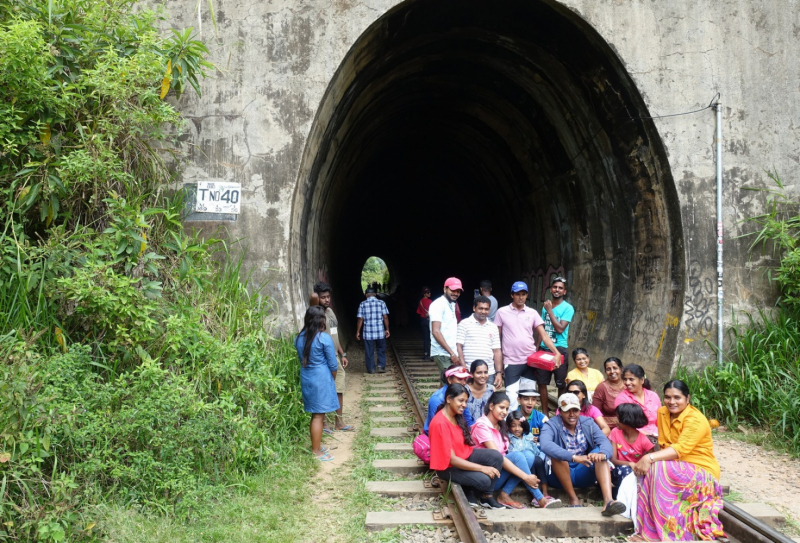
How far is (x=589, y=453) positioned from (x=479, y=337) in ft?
5.34

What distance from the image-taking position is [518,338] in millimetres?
5738

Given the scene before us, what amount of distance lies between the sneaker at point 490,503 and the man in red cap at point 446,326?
1.59 meters

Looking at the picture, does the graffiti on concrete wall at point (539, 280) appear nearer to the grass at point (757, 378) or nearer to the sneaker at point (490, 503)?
the grass at point (757, 378)

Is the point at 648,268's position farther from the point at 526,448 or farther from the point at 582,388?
the point at 526,448

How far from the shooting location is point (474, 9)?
7.82 metres

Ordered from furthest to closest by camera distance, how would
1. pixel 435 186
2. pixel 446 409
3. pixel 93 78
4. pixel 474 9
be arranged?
pixel 435 186
pixel 474 9
pixel 93 78
pixel 446 409

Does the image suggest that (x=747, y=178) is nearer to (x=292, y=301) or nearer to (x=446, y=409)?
(x=446, y=409)

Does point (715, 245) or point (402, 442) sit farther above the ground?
point (715, 245)

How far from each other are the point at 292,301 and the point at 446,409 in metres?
2.91

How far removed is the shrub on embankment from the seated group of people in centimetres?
154

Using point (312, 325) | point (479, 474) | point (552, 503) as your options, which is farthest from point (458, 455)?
point (312, 325)

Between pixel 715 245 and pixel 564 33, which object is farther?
pixel 564 33

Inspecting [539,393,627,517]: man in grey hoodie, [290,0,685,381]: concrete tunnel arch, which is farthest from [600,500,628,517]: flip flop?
[290,0,685,381]: concrete tunnel arch

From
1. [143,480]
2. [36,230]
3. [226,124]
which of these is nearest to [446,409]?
[143,480]
